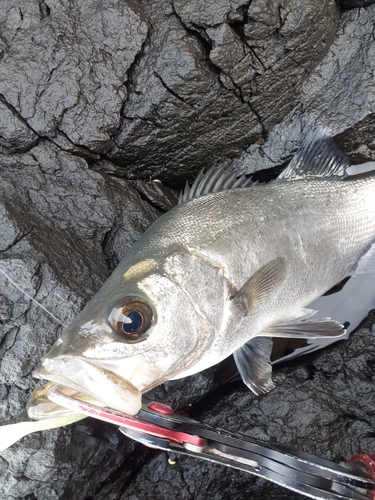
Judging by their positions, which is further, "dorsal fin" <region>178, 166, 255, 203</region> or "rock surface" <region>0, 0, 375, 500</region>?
"rock surface" <region>0, 0, 375, 500</region>

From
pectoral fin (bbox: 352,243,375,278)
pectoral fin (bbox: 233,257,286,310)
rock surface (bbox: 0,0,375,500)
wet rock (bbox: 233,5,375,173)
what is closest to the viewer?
pectoral fin (bbox: 233,257,286,310)

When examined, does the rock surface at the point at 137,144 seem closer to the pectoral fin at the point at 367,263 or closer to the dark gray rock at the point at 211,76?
the dark gray rock at the point at 211,76

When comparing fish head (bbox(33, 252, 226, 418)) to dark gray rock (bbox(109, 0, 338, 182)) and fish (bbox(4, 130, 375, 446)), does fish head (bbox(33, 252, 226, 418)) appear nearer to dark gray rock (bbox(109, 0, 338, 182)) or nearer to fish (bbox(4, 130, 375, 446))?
fish (bbox(4, 130, 375, 446))

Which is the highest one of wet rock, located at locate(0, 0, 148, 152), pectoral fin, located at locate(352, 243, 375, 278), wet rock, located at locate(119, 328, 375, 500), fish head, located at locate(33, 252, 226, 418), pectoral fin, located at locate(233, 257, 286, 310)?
wet rock, located at locate(0, 0, 148, 152)

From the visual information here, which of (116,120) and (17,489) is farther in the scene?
(116,120)

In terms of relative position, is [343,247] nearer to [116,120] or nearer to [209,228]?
[209,228]

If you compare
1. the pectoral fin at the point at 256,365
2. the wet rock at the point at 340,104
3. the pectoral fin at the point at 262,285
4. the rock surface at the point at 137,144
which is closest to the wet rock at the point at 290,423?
the rock surface at the point at 137,144

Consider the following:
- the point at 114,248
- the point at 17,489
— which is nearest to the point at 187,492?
the point at 17,489

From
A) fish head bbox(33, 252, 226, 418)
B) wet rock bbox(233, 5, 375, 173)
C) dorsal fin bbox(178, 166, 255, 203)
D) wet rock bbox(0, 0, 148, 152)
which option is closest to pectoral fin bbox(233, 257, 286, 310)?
fish head bbox(33, 252, 226, 418)
